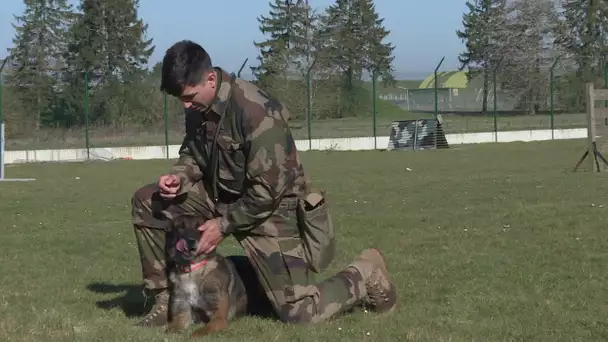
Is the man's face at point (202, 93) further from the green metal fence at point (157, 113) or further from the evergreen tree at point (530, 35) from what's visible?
the evergreen tree at point (530, 35)

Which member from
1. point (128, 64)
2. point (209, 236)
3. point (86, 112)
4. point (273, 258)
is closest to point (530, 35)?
point (128, 64)

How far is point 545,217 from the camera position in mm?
9203

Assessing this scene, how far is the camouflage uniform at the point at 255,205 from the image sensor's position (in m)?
4.85

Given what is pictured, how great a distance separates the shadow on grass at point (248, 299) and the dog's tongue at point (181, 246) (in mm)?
657

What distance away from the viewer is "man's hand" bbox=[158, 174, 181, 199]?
16.3 ft

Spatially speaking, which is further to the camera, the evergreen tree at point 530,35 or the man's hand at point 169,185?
the evergreen tree at point 530,35

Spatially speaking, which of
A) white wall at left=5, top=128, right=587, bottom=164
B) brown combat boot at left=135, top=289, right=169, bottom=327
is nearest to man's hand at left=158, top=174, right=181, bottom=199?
brown combat boot at left=135, top=289, right=169, bottom=327

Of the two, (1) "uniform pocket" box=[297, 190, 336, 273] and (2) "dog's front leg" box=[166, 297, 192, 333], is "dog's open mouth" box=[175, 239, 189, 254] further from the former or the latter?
(1) "uniform pocket" box=[297, 190, 336, 273]

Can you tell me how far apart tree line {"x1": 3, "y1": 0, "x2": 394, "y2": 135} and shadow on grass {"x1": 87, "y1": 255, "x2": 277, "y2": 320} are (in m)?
21.0

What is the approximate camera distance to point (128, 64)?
46.5m

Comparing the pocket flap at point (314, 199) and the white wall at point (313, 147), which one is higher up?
the white wall at point (313, 147)

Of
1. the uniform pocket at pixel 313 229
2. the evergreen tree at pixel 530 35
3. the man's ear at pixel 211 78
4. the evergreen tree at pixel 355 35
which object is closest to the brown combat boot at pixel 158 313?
the uniform pocket at pixel 313 229

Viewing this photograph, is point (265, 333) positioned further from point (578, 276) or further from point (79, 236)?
point (79, 236)

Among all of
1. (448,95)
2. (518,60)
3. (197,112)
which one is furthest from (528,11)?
(197,112)
